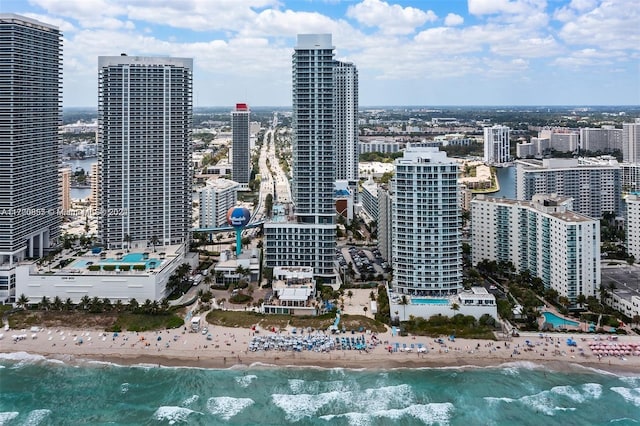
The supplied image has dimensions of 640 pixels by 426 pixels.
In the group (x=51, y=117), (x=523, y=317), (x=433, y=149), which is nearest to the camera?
(x=523, y=317)

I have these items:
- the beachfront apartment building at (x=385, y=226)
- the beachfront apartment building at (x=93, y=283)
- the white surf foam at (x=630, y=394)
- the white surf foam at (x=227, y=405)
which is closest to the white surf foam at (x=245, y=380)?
the white surf foam at (x=227, y=405)

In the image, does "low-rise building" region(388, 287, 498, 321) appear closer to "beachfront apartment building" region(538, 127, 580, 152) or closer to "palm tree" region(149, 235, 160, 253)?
"palm tree" region(149, 235, 160, 253)

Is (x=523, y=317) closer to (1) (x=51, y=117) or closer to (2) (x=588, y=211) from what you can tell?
(2) (x=588, y=211)

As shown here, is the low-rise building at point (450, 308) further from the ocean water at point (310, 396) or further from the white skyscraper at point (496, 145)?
the white skyscraper at point (496, 145)

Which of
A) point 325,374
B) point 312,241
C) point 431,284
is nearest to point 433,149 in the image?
point 431,284

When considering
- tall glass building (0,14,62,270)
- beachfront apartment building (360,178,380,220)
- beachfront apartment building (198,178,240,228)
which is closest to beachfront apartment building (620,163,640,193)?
beachfront apartment building (360,178,380,220)

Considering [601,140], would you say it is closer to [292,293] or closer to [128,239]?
[292,293]

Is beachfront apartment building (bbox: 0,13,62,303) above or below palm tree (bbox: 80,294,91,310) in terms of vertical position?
above

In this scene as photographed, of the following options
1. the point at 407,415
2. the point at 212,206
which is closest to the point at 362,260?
the point at 212,206
